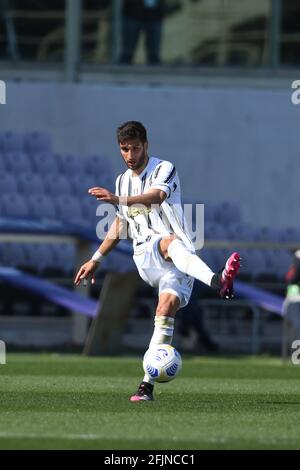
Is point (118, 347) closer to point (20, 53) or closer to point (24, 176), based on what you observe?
point (24, 176)

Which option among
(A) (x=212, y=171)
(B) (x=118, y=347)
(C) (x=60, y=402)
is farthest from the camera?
(A) (x=212, y=171)

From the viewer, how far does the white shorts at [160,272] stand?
369 inches

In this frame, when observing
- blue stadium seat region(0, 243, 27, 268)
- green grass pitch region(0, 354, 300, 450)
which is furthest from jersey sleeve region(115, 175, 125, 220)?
blue stadium seat region(0, 243, 27, 268)

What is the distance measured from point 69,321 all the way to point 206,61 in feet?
24.4

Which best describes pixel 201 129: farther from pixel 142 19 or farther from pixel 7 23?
pixel 7 23

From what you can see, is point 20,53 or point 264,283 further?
point 20,53

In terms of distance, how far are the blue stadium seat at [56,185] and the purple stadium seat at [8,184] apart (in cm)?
61

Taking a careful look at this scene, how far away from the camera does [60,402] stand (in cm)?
942

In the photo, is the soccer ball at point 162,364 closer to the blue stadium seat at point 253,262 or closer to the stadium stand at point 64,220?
the stadium stand at point 64,220

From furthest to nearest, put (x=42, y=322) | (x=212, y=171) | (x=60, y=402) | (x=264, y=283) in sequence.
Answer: (x=212, y=171)
(x=264, y=283)
(x=42, y=322)
(x=60, y=402)

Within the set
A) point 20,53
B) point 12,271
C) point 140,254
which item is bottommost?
point 140,254

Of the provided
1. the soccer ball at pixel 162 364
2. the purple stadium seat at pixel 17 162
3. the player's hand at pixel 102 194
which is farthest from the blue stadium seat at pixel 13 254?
the player's hand at pixel 102 194

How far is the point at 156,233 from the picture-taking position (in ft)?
31.4

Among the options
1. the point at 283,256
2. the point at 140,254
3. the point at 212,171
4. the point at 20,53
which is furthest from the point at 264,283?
the point at 140,254
